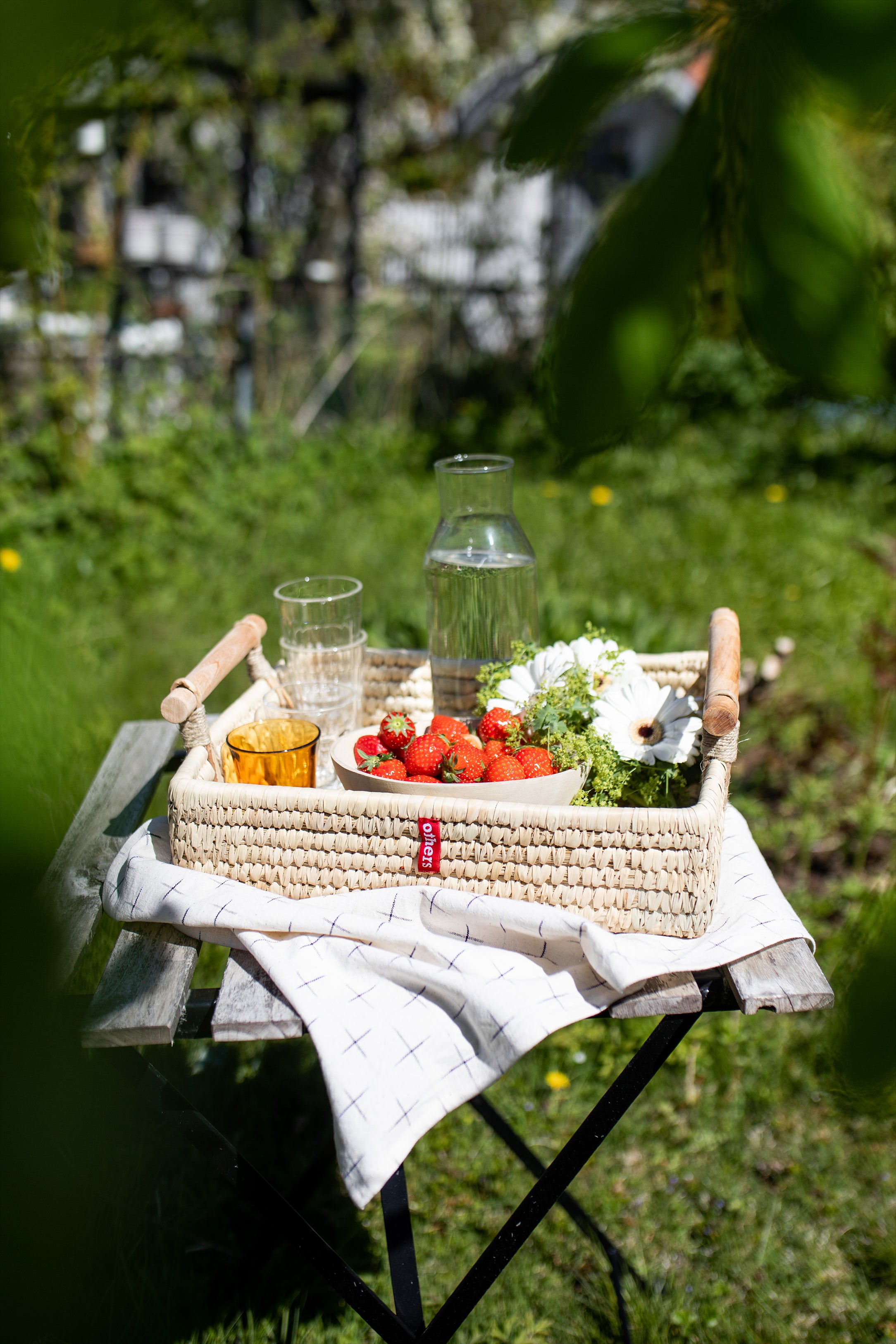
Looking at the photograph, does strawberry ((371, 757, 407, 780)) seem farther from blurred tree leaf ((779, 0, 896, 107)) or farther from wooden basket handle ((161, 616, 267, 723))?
blurred tree leaf ((779, 0, 896, 107))

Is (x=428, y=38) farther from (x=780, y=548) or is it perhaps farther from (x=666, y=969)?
(x=666, y=969)

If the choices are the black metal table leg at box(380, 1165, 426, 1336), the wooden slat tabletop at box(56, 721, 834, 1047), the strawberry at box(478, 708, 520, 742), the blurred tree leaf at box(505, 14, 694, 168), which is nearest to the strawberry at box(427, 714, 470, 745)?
the strawberry at box(478, 708, 520, 742)

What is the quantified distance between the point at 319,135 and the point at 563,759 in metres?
5.11

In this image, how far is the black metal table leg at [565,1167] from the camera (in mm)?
1110

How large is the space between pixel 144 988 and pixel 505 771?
46cm

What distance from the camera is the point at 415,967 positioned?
3.56ft

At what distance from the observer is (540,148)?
0.34 meters

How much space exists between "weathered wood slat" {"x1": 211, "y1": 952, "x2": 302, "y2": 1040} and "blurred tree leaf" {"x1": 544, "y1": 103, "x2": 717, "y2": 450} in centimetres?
86

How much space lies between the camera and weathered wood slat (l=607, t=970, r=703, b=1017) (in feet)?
3.45

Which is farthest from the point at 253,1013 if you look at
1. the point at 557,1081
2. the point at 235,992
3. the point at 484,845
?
the point at 557,1081

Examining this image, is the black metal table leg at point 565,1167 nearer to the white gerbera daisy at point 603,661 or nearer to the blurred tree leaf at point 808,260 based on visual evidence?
the white gerbera daisy at point 603,661

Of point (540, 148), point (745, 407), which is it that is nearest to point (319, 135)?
point (745, 407)

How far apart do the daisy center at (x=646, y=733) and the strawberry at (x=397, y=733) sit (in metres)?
0.29

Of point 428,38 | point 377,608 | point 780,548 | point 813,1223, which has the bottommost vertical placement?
point 813,1223
